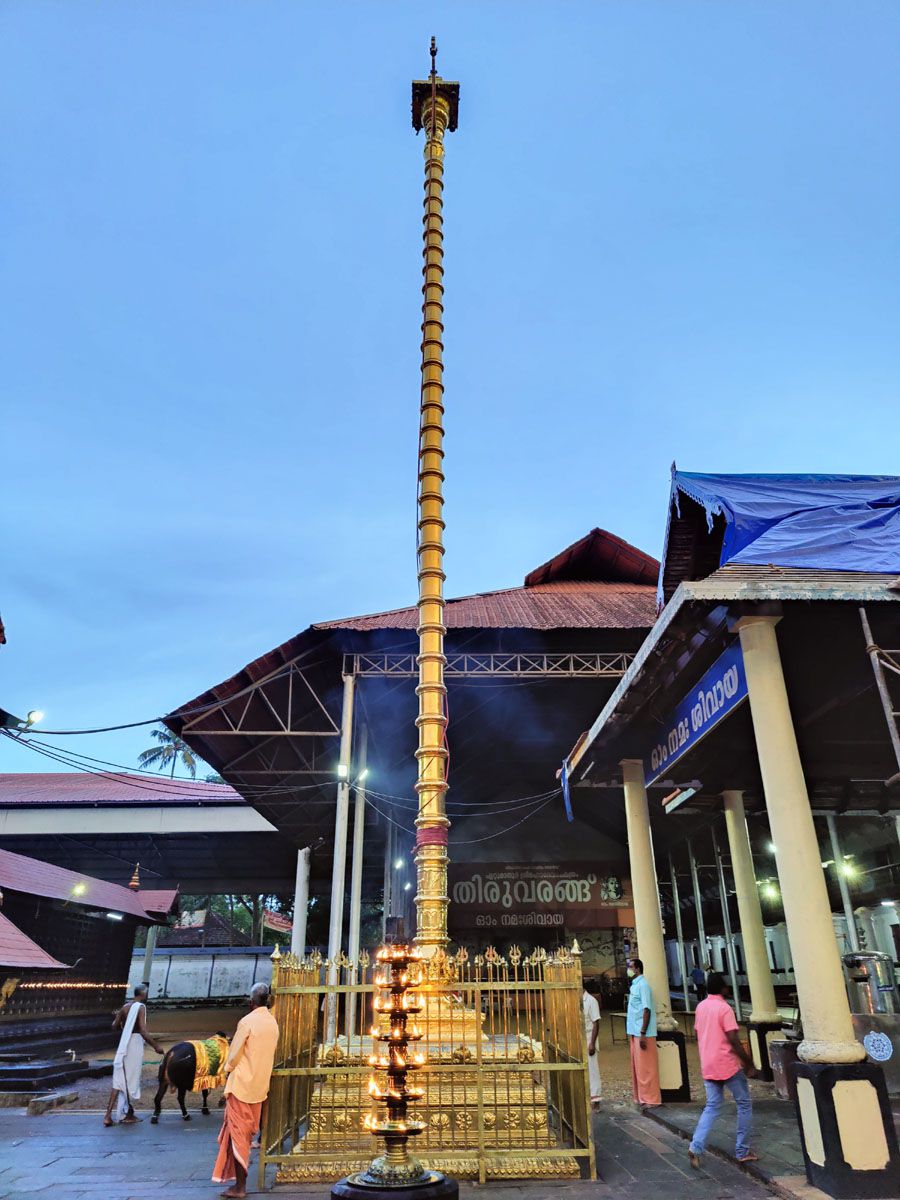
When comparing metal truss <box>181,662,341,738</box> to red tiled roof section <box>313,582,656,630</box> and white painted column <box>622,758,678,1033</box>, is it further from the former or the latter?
white painted column <box>622,758,678,1033</box>

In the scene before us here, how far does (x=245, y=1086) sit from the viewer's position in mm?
6055

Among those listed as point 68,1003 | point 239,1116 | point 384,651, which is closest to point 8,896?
point 68,1003

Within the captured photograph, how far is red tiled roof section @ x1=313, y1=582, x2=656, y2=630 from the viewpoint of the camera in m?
14.8

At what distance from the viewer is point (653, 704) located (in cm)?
919

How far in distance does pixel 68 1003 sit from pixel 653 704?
15.0 m

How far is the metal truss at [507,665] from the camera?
14913 mm

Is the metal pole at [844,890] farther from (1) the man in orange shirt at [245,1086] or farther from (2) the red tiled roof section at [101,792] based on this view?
(2) the red tiled roof section at [101,792]

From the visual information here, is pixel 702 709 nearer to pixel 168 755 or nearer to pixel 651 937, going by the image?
pixel 651 937

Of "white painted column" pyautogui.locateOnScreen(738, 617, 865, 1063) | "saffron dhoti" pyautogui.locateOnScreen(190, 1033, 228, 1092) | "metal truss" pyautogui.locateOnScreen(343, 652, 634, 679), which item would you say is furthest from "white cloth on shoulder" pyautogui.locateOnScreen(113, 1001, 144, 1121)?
"white painted column" pyautogui.locateOnScreen(738, 617, 865, 1063)

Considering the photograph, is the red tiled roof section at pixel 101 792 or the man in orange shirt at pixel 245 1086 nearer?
the man in orange shirt at pixel 245 1086

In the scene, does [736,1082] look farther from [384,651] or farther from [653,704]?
[384,651]

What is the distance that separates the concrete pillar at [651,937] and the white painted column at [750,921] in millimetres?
1759

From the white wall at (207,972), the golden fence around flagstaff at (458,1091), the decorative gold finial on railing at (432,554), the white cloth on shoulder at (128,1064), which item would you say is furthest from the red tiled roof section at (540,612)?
the white wall at (207,972)

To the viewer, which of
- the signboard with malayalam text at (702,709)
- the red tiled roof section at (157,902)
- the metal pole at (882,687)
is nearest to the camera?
the metal pole at (882,687)
